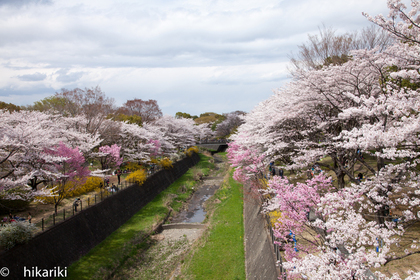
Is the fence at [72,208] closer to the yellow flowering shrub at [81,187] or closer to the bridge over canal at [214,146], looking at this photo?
the yellow flowering shrub at [81,187]

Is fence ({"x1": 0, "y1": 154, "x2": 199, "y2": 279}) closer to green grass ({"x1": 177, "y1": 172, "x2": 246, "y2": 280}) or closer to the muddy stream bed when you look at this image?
the muddy stream bed

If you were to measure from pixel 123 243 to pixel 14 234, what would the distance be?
7.84m

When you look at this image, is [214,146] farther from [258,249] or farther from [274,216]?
[274,216]

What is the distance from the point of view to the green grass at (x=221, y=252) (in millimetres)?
15914

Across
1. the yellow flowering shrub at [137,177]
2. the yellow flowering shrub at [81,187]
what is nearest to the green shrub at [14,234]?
the yellow flowering shrub at [81,187]

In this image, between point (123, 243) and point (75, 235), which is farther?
point (123, 243)

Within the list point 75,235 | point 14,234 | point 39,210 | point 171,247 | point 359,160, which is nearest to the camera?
point 359,160

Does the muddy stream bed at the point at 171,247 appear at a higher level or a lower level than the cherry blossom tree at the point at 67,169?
lower

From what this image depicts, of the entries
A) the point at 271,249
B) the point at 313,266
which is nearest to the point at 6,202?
the point at 271,249

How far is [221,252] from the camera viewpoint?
59.3ft

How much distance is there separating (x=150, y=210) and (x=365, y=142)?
77.6 ft

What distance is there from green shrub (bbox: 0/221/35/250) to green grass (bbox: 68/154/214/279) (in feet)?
10.9

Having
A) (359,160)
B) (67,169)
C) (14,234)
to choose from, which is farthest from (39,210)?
(359,160)

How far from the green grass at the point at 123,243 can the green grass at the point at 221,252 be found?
4496 millimetres
